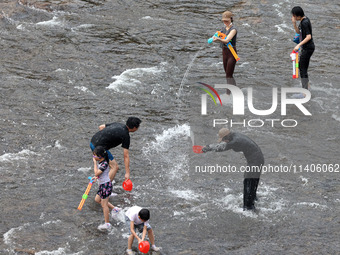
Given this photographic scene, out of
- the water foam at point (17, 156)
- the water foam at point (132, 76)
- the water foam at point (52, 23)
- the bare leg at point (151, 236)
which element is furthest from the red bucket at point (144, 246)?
the water foam at point (52, 23)

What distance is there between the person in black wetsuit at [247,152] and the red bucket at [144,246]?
6.03 feet

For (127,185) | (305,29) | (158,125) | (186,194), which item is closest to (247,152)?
(186,194)

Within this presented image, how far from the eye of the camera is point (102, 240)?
876 centimetres

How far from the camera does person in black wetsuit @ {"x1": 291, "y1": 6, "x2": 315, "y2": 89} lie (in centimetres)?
1315

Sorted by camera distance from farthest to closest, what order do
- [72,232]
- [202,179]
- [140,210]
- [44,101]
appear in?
[44,101]
[202,179]
[72,232]
[140,210]

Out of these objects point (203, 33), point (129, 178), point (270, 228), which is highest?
point (203, 33)

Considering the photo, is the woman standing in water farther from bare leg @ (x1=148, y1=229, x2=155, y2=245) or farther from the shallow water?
bare leg @ (x1=148, y1=229, x2=155, y2=245)

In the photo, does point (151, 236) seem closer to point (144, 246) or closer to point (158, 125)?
point (144, 246)

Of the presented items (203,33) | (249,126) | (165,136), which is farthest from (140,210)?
(203,33)

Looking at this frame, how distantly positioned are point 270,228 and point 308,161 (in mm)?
2650

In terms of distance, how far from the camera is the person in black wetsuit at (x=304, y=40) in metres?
13.1

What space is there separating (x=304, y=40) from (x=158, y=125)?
13.6 feet

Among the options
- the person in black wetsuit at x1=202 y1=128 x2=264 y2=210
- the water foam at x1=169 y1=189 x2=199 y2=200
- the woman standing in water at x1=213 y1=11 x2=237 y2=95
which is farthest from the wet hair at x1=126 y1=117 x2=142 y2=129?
the woman standing in water at x1=213 y1=11 x2=237 y2=95

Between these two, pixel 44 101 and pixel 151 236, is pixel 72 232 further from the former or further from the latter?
pixel 44 101
